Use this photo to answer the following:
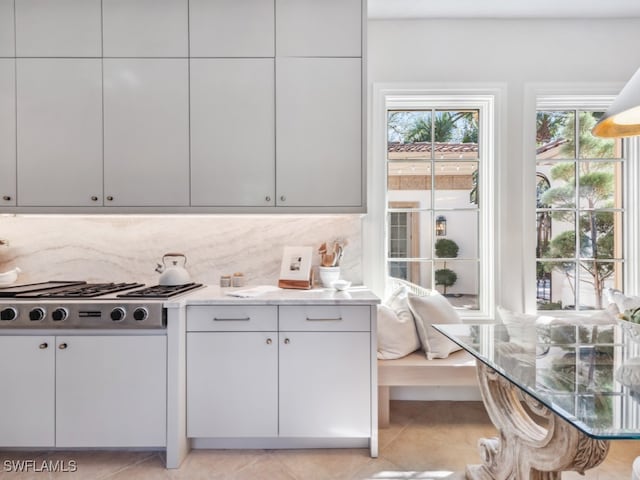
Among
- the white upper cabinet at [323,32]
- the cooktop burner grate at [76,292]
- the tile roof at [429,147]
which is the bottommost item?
the cooktop burner grate at [76,292]

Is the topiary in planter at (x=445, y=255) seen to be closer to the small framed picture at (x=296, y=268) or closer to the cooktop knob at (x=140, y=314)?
the small framed picture at (x=296, y=268)

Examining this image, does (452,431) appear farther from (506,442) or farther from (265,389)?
(265,389)

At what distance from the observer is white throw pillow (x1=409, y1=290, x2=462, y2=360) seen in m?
2.36

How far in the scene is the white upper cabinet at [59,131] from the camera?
2.29m

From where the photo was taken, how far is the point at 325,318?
2.04 metres

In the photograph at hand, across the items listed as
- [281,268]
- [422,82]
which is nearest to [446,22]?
[422,82]

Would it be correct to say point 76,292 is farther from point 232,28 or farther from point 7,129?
point 232,28

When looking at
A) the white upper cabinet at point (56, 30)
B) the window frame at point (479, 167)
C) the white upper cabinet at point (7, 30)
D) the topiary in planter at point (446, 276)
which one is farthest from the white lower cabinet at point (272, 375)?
the white upper cabinet at point (7, 30)

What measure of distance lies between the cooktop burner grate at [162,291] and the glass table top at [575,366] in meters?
1.51

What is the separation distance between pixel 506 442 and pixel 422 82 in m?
2.38

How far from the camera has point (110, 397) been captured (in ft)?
6.43

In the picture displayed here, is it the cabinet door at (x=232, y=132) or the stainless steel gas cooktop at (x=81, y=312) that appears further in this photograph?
the cabinet door at (x=232, y=132)

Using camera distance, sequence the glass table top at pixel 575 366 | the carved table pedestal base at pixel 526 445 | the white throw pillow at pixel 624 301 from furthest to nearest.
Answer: the white throw pillow at pixel 624 301, the carved table pedestal base at pixel 526 445, the glass table top at pixel 575 366

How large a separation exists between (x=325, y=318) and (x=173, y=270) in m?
1.11
